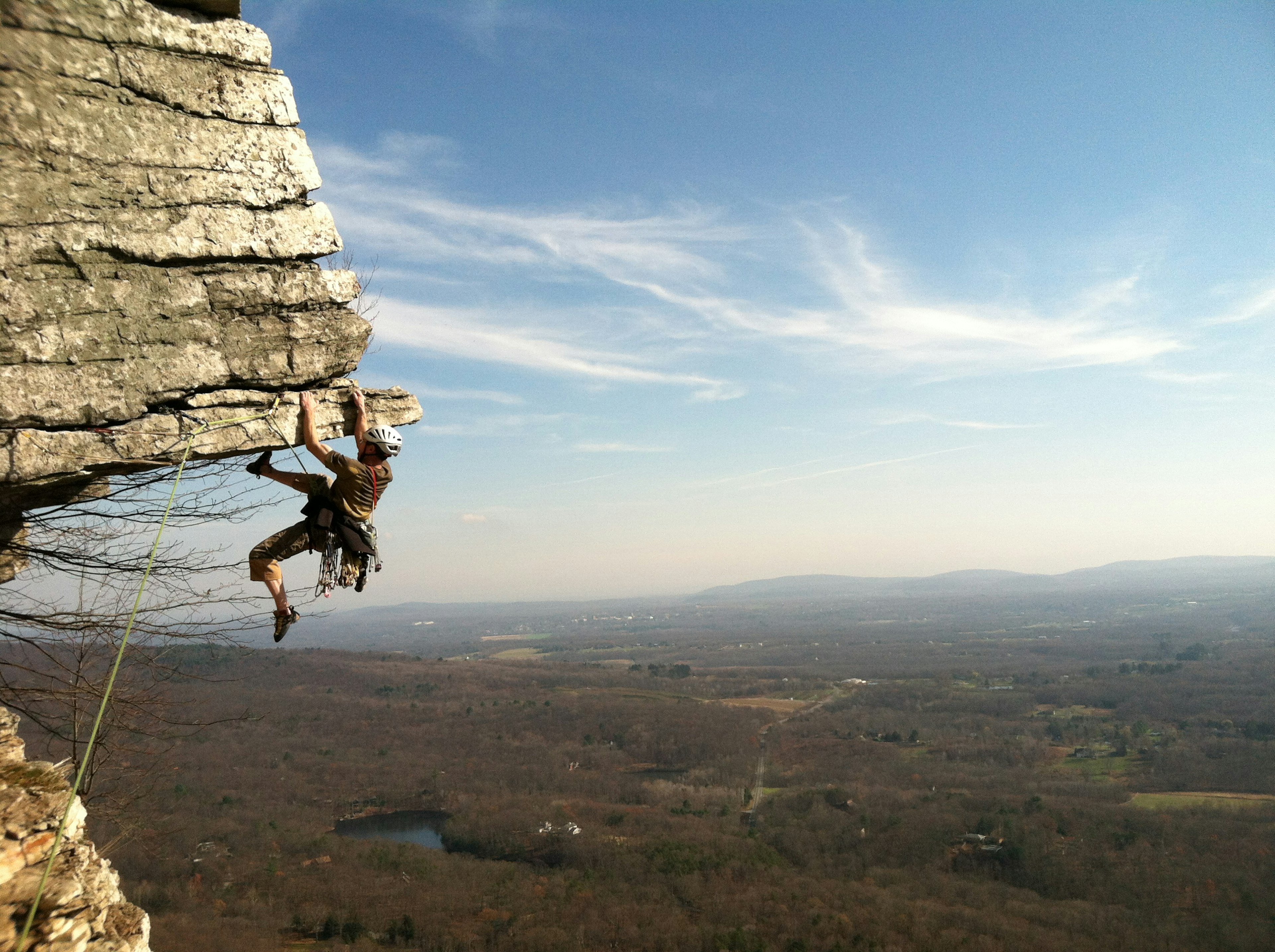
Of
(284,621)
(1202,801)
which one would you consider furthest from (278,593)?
(1202,801)

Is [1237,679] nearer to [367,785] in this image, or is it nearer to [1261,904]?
[1261,904]

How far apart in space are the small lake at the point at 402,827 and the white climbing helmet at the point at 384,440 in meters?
69.0

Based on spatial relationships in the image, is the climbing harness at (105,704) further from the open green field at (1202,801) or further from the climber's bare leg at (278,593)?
the open green field at (1202,801)

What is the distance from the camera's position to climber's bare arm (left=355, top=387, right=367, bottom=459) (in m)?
6.44

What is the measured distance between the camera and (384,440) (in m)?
6.32

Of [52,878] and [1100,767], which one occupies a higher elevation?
[52,878]

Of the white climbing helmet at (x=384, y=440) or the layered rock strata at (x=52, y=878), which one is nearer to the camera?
the layered rock strata at (x=52, y=878)

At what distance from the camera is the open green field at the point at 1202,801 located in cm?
6575

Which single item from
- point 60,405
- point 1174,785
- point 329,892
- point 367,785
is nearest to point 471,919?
point 329,892

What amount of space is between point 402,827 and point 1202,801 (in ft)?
247

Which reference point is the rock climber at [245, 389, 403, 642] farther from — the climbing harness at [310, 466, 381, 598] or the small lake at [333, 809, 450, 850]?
the small lake at [333, 809, 450, 850]

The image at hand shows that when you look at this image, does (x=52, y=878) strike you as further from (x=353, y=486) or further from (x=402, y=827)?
(x=402, y=827)

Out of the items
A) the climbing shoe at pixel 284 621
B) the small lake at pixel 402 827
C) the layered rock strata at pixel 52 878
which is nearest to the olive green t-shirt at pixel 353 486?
the climbing shoe at pixel 284 621

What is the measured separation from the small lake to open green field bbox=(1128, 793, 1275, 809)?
64374 mm
